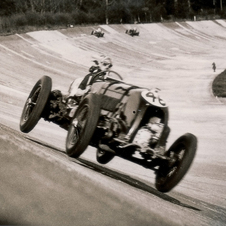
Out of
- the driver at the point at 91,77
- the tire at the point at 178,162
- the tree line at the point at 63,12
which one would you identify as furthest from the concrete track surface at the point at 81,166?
the driver at the point at 91,77

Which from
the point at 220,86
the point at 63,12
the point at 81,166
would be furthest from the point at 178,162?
the point at 220,86

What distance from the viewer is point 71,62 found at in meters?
8.73

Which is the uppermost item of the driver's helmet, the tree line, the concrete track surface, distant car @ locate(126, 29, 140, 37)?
the tree line

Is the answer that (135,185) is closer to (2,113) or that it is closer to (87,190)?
(87,190)

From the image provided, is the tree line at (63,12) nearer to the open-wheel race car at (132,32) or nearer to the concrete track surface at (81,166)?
the concrete track surface at (81,166)

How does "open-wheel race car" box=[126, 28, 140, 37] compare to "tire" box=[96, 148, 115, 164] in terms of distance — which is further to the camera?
"open-wheel race car" box=[126, 28, 140, 37]

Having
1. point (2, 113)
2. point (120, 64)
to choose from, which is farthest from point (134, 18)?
point (2, 113)

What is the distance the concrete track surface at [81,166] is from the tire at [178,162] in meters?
0.58

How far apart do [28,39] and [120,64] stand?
217 centimetres

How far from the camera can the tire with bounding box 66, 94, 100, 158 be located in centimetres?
509

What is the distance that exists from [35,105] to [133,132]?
174 cm

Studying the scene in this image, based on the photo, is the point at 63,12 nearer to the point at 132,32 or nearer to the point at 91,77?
the point at 91,77

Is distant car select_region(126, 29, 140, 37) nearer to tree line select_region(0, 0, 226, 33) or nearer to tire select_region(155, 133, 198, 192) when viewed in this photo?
tree line select_region(0, 0, 226, 33)

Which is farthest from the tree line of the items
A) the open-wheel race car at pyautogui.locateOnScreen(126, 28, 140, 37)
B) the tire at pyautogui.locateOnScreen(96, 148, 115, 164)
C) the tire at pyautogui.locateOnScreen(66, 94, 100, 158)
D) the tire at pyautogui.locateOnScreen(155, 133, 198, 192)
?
the tire at pyautogui.locateOnScreen(155, 133, 198, 192)
